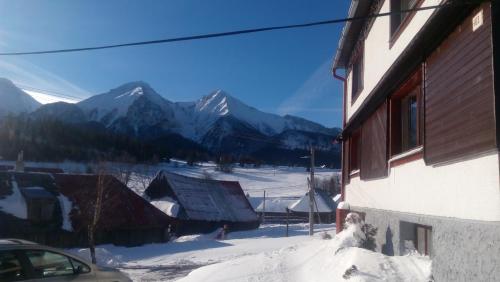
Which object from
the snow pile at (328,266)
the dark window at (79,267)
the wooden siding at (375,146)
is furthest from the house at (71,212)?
the dark window at (79,267)

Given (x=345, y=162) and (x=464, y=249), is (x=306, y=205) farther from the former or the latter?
(x=464, y=249)

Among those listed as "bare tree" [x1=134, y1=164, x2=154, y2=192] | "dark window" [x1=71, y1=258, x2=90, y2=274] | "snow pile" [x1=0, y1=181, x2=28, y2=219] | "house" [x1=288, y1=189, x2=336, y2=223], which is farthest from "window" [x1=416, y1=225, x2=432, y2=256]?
"bare tree" [x1=134, y1=164, x2=154, y2=192]

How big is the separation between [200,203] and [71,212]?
16.8 metres

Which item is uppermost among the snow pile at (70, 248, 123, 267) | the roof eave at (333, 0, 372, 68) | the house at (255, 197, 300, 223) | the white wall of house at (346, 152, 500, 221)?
the roof eave at (333, 0, 372, 68)

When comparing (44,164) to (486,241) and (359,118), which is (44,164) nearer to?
(359,118)

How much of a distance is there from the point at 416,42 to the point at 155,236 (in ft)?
113

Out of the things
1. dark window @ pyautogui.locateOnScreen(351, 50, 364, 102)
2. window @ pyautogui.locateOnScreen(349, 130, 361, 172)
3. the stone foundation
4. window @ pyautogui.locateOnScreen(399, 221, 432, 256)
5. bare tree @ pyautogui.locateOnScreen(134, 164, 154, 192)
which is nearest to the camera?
the stone foundation

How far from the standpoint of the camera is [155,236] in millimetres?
39875

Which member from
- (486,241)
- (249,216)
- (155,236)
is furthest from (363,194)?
(249,216)

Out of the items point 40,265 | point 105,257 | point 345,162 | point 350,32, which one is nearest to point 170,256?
point 105,257

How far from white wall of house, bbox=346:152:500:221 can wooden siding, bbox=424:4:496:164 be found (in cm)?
17

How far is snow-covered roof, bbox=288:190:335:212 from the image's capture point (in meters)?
67.1

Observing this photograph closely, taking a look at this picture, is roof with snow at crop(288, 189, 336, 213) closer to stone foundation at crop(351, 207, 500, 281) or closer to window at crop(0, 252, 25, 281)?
stone foundation at crop(351, 207, 500, 281)

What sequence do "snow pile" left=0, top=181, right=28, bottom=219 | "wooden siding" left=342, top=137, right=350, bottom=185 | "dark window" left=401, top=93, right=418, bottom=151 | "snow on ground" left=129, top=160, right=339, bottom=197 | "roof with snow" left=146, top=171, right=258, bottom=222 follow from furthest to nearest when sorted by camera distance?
1. "snow on ground" left=129, top=160, right=339, bottom=197
2. "roof with snow" left=146, top=171, right=258, bottom=222
3. "snow pile" left=0, top=181, right=28, bottom=219
4. "wooden siding" left=342, top=137, right=350, bottom=185
5. "dark window" left=401, top=93, right=418, bottom=151
